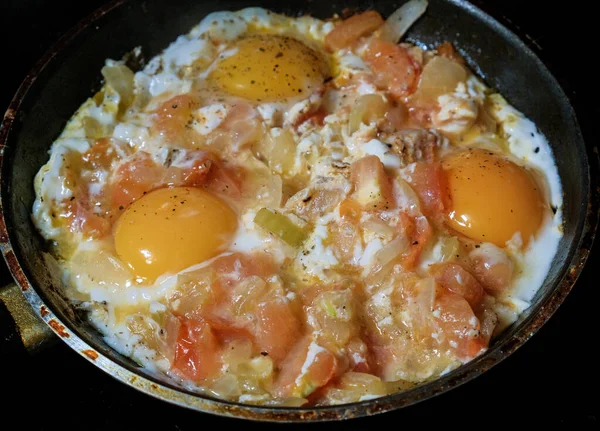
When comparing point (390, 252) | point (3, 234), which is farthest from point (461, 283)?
point (3, 234)

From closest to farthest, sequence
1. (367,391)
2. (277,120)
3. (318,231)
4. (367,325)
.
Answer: (367,391)
(367,325)
(318,231)
(277,120)

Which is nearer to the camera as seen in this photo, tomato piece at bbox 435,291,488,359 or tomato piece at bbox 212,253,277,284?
tomato piece at bbox 435,291,488,359

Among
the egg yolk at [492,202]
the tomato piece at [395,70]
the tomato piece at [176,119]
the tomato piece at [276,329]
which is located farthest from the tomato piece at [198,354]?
the tomato piece at [395,70]

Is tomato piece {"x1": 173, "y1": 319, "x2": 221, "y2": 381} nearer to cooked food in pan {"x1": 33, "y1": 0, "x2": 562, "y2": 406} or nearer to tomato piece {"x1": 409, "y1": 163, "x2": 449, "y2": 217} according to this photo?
cooked food in pan {"x1": 33, "y1": 0, "x2": 562, "y2": 406}

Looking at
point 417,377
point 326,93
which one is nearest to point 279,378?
point 417,377

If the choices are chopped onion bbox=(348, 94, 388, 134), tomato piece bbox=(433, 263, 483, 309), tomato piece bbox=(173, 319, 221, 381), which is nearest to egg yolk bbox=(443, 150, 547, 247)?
tomato piece bbox=(433, 263, 483, 309)

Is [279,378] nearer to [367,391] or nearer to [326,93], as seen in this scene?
[367,391]

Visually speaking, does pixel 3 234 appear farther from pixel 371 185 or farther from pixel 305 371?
pixel 371 185
